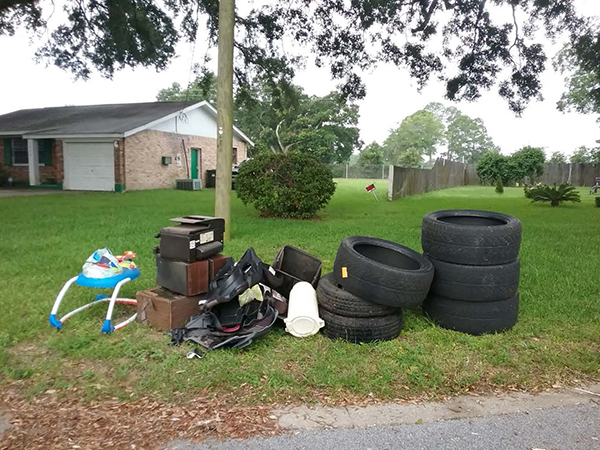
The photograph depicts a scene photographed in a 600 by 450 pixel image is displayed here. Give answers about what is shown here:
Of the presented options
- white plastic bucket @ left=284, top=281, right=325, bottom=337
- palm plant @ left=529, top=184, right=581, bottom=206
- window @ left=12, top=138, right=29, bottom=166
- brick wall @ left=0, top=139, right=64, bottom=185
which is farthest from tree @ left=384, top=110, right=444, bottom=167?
white plastic bucket @ left=284, top=281, right=325, bottom=337

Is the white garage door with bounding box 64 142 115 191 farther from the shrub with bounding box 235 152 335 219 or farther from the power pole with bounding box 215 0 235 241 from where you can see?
the power pole with bounding box 215 0 235 241

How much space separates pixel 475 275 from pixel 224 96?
17.9ft

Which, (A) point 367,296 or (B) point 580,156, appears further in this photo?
(B) point 580,156

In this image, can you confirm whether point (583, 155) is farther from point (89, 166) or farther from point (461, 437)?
point (461, 437)

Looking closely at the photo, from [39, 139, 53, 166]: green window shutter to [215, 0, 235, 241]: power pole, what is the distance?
634 inches

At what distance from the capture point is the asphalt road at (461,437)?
90.7 inches

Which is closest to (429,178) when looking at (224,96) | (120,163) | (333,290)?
(120,163)

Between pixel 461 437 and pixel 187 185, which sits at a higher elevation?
pixel 187 185

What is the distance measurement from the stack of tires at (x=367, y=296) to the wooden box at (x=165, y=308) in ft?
3.82

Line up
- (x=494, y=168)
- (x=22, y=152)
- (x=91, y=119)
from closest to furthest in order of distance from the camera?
(x=22, y=152) → (x=91, y=119) → (x=494, y=168)

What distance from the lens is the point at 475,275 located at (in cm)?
368

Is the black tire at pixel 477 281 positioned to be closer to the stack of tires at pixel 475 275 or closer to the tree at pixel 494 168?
the stack of tires at pixel 475 275

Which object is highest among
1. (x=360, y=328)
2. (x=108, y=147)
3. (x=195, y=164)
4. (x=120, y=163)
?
(x=108, y=147)

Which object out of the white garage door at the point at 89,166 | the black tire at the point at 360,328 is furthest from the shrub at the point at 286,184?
the white garage door at the point at 89,166
